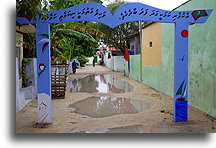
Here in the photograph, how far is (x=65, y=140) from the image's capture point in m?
4.97

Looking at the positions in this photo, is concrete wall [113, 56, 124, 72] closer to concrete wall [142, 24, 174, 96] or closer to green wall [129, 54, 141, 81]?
green wall [129, 54, 141, 81]

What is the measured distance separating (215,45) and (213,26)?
549 mm

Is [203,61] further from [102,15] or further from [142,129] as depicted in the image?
[102,15]

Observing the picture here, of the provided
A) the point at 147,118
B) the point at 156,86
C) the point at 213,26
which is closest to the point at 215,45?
the point at 213,26

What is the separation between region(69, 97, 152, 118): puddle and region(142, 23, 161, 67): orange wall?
3.66 metres

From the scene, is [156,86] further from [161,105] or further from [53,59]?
[53,59]

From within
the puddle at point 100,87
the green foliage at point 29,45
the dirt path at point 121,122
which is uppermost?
the green foliage at point 29,45

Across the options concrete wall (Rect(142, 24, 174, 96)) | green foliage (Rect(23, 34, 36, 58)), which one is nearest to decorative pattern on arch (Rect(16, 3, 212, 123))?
concrete wall (Rect(142, 24, 174, 96))

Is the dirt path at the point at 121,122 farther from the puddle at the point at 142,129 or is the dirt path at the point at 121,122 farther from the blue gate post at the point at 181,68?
the blue gate post at the point at 181,68

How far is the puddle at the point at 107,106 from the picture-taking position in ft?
24.5

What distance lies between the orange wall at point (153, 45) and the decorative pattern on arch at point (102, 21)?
6.04 metres

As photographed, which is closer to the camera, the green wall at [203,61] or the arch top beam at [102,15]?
the arch top beam at [102,15]

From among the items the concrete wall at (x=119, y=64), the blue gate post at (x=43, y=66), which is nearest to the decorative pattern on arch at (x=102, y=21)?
the blue gate post at (x=43, y=66)

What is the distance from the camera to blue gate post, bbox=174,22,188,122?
5824mm
